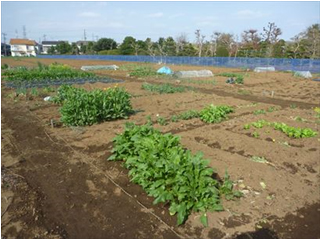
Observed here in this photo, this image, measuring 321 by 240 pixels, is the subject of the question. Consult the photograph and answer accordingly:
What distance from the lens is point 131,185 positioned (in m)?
3.94

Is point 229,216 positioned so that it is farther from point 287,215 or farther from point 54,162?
point 54,162

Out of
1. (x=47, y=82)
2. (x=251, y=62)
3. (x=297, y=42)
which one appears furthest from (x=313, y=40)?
(x=47, y=82)

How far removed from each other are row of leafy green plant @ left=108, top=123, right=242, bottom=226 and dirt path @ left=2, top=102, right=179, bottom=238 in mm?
306

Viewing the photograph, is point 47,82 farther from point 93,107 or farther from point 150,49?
point 150,49

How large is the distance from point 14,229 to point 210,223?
2.28m

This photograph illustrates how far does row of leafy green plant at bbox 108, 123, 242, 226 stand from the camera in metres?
3.23

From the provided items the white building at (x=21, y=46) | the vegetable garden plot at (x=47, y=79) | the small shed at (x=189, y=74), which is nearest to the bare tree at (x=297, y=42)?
the small shed at (x=189, y=74)

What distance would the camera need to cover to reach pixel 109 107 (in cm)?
712

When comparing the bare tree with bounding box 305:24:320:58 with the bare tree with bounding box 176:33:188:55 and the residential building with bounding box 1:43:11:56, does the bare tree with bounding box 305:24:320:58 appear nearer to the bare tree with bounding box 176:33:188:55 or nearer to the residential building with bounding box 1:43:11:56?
the bare tree with bounding box 176:33:188:55

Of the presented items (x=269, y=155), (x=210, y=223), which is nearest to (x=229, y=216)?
(x=210, y=223)

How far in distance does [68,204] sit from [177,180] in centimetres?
149

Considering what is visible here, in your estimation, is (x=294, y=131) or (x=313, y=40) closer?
(x=294, y=131)

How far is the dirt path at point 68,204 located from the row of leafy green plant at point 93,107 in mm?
1681

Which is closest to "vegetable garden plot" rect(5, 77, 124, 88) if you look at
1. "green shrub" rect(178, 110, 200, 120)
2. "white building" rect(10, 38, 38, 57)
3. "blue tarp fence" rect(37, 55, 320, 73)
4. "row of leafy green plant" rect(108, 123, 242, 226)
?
"green shrub" rect(178, 110, 200, 120)
